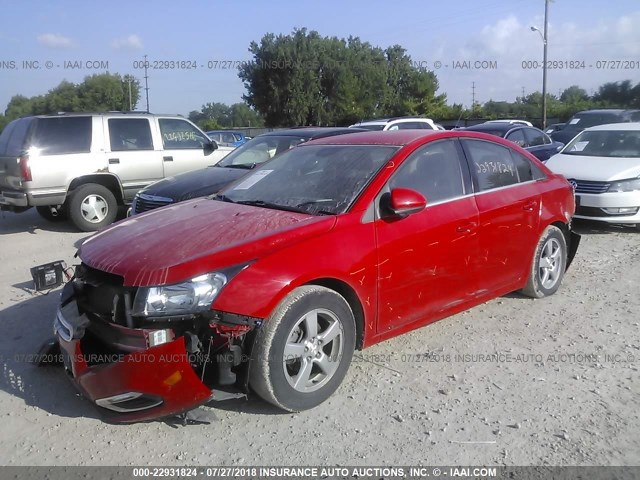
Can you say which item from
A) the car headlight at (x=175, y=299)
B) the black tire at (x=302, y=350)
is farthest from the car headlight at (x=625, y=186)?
the car headlight at (x=175, y=299)

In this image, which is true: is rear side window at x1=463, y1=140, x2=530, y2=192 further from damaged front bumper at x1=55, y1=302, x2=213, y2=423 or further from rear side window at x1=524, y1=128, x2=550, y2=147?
rear side window at x1=524, y1=128, x2=550, y2=147

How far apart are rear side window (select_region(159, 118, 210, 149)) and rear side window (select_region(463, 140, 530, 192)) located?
21.5ft

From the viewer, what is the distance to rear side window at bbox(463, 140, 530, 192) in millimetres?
4660

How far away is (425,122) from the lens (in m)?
14.6

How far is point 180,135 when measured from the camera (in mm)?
10242

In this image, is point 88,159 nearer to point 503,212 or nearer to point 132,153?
point 132,153

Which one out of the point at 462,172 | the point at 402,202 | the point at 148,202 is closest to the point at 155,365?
the point at 402,202

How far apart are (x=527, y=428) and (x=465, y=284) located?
1342 millimetres

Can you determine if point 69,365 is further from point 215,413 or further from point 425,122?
point 425,122

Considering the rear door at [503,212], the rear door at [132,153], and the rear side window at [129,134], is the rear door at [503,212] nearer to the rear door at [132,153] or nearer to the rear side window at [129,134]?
the rear door at [132,153]

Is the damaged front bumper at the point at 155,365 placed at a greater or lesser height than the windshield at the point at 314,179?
lesser

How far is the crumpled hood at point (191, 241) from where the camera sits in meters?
3.16

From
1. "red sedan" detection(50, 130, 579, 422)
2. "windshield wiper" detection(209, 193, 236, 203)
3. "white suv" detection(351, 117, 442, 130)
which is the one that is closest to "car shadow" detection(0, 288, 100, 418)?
"red sedan" detection(50, 130, 579, 422)

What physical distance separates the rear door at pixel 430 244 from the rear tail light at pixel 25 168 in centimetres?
651
